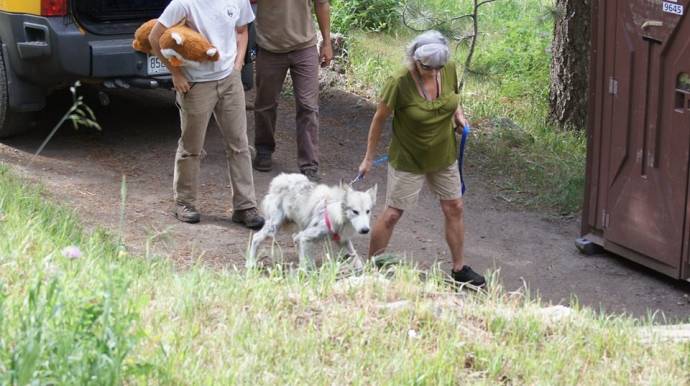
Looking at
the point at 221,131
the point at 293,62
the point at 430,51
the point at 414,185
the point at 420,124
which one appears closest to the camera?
the point at 430,51

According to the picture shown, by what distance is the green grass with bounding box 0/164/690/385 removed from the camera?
3959mm

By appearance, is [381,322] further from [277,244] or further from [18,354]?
[277,244]

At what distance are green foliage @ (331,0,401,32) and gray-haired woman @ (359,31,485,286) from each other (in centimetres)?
722

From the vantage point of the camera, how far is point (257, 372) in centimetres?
446

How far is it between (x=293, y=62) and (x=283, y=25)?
0.30 metres

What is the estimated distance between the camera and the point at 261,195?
8602 mm

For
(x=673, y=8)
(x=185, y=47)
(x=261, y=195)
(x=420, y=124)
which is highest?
(x=673, y=8)

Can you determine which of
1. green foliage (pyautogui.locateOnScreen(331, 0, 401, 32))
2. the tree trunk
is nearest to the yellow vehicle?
the tree trunk

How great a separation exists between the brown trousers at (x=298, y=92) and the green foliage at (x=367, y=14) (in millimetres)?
5022

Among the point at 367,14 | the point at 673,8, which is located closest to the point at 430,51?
the point at 673,8

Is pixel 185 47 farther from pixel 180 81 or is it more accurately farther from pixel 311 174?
pixel 311 174

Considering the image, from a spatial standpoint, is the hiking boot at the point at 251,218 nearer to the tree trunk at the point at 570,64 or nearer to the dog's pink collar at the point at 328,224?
the dog's pink collar at the point at 328,224

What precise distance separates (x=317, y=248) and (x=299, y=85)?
193 cm

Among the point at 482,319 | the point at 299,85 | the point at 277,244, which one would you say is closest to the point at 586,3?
the point at 299,85
